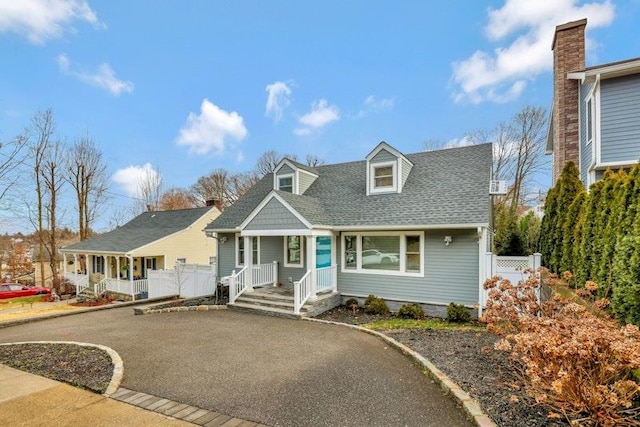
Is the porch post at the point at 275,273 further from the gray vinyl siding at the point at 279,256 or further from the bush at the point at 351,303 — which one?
the bush at the point at 351,303

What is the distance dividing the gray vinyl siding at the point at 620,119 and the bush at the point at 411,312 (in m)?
7.61

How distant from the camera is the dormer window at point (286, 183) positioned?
1447 cm

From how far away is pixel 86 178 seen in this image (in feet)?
81.7

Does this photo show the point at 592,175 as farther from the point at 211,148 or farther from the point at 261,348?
the point at 211,148

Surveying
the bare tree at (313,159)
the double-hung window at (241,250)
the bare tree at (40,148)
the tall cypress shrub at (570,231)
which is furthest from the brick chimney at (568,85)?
the bare tree at (313,159)

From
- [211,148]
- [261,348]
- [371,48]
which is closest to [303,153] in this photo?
[211,148]

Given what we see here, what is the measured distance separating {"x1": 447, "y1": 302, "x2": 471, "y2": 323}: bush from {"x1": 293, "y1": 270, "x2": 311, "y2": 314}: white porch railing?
452 centimetres

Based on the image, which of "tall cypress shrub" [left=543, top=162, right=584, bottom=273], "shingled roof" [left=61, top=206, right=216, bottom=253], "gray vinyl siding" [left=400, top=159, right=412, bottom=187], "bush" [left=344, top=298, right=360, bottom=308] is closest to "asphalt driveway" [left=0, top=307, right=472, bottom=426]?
"bush" [left=344, top=298, right=360, bottom=308]

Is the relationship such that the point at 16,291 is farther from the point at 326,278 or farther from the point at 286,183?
the point at 326,278

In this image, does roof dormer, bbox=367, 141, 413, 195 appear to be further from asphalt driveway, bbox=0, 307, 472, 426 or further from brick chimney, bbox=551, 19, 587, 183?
brick chimney, bbox=551, 19, 587, 183

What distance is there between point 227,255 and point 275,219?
15.4ft

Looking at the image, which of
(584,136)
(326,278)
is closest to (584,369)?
(326,278)

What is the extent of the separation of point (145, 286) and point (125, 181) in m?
15.5

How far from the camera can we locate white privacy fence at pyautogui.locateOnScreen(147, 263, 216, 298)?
1522cm
